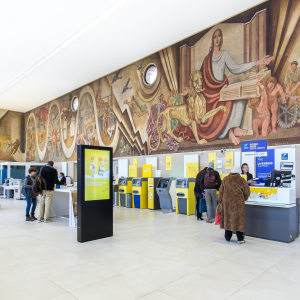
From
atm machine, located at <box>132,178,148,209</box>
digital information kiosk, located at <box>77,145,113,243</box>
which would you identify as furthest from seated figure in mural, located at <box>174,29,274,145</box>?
digital information kiosk, located at <box>77,145,113,243</box>

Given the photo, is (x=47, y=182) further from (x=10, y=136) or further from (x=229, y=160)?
(x=10, y=136)

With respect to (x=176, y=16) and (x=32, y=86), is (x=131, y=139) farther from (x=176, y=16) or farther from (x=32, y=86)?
(x=32, y=86)

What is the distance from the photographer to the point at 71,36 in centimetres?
1088

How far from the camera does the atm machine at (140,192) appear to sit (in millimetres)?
10961

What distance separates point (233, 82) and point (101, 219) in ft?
20.8

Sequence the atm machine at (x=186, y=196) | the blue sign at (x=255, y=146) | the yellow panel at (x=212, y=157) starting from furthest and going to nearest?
the yellow panel at (x=212, y=157) → the atm machine at (x=186, y=196) → the blue sign at (x=255, y=146)

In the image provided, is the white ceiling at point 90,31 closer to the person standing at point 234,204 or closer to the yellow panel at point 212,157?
the yellow panel at point 212,157

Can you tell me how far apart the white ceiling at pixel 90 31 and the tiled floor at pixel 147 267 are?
711cm

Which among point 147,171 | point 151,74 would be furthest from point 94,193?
point 151,74

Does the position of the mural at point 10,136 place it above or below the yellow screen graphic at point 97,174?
above

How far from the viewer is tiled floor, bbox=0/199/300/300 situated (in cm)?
322

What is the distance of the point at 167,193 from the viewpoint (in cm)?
981

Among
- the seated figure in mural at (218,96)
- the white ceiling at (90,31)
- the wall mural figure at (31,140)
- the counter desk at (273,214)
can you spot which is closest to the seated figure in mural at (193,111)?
the seated figure in mural at (218,96)

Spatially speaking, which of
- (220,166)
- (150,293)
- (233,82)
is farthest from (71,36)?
(150,293)
